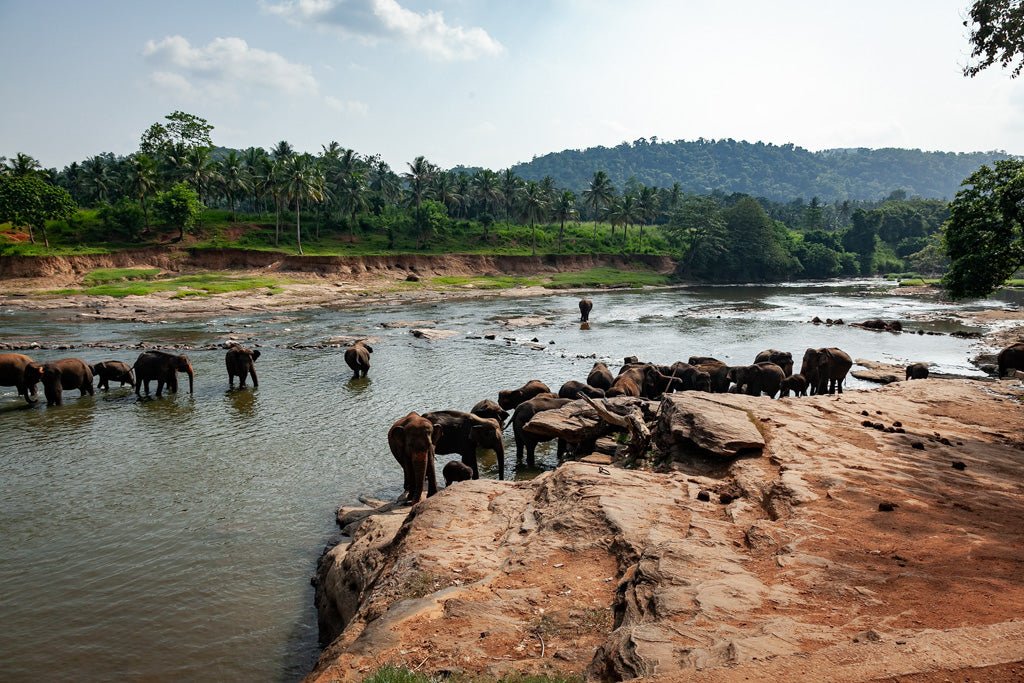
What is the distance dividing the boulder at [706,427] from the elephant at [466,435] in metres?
3.99

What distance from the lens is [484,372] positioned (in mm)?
30750

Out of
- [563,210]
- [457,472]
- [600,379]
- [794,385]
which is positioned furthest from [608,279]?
[457,472]

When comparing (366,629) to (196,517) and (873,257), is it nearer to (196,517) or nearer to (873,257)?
(196,517)

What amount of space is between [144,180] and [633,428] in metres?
85.9

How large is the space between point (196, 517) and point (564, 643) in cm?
1035

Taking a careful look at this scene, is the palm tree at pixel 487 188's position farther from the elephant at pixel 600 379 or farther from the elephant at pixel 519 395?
the elephant at pixel 519 395

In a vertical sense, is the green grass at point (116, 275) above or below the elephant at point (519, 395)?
above

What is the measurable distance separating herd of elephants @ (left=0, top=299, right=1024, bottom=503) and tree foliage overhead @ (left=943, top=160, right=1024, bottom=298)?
551cm

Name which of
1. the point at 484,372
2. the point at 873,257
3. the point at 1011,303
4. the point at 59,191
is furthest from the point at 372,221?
the point at 873,257

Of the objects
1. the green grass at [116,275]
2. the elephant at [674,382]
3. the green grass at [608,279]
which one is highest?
the green grass at [116,275]

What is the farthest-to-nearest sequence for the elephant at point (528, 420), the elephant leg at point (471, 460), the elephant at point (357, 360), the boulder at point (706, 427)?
the elephant at point (357, 360)
the elephant at point (528, 420)
the elephant leg at point (471, 460)
the boulder at point (706, 427)

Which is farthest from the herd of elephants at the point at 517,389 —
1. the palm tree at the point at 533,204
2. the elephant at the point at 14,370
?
the palm tree at the point at 533,204

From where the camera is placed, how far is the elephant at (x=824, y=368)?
2716 cm

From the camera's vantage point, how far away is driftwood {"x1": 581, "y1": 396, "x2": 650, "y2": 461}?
47.9 ft
